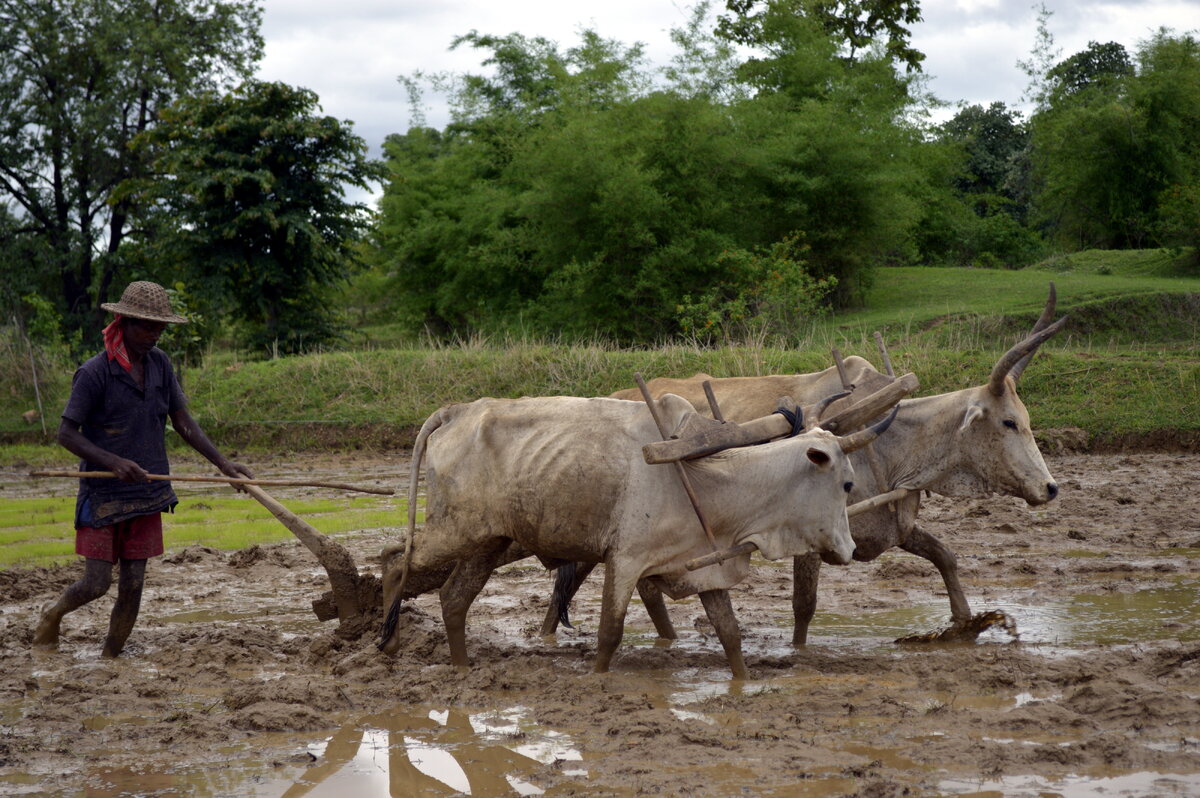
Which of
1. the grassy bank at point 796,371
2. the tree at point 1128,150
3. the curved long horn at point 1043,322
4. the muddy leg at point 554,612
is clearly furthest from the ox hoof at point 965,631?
the tree at point 1128,150

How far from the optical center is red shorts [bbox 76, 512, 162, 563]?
253 inches

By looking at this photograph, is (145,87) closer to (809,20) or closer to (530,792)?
(809,20)

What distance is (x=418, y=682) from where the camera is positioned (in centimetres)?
604

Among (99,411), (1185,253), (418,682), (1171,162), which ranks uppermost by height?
(1171,162)

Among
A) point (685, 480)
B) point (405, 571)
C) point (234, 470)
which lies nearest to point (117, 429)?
point (234, 470)

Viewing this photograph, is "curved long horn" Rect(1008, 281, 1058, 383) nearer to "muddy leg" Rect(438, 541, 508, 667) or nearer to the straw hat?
"muddy leg" Rect(438, 541, 508, 667)

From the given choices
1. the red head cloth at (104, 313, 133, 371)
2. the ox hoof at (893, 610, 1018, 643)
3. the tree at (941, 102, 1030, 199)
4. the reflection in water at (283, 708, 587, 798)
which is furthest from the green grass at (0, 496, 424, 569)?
the tree at (941, 102, 1030, 199)

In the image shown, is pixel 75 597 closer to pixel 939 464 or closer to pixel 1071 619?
pixel 939 464

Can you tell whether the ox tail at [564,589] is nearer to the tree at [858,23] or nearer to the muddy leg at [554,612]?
the muddy leg at [554,612]

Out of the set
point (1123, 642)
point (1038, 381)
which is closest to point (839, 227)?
point (1038, 381)

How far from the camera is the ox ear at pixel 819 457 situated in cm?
584

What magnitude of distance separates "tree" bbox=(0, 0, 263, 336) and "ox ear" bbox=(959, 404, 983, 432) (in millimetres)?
25494

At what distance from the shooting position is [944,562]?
727 cm

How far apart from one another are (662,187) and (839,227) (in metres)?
3.72
